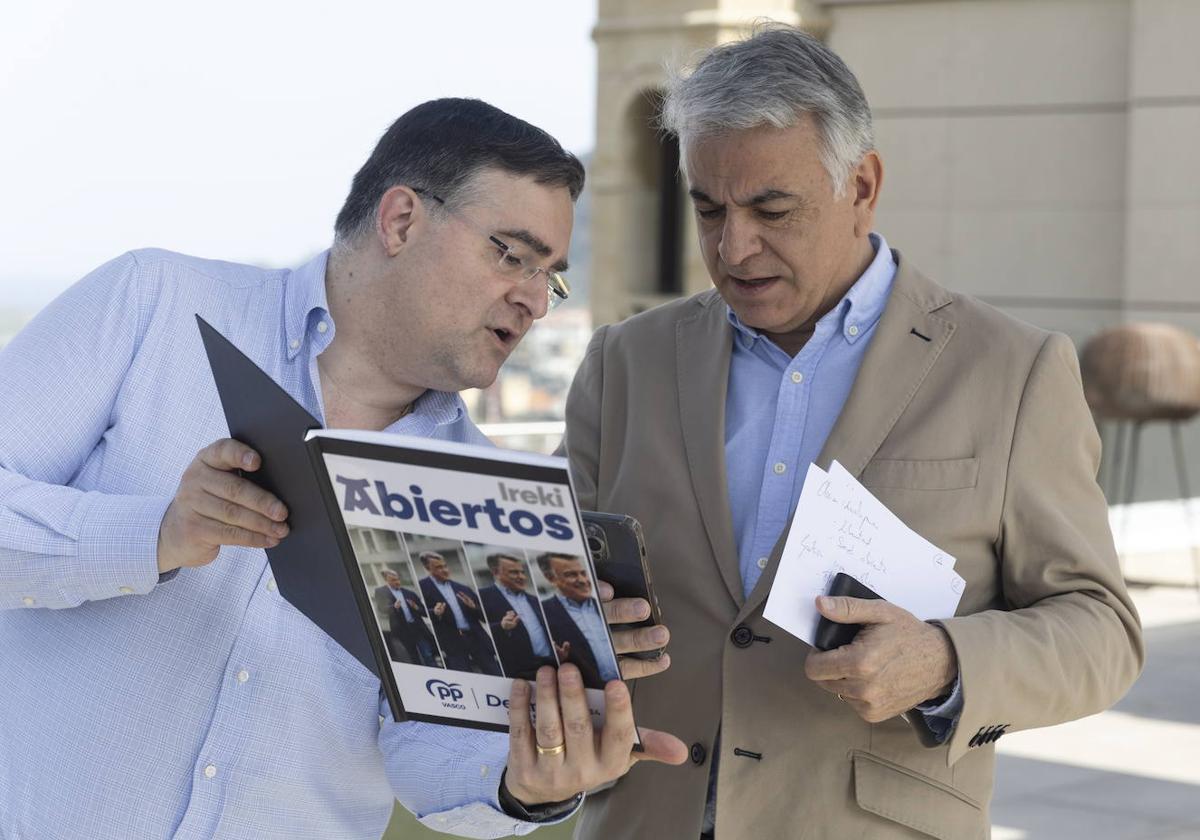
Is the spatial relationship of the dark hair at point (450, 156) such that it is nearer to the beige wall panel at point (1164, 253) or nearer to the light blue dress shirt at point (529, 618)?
the light blue dress shirt at point (529, 618)

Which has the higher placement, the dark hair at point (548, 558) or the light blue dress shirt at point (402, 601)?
the dark hair at point (548, 558)

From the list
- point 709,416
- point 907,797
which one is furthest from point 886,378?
point 907,797

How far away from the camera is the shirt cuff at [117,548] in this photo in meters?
2.12

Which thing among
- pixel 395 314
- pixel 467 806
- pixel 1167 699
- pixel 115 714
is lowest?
pixel 1167 699

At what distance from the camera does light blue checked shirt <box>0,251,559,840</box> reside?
2.24m

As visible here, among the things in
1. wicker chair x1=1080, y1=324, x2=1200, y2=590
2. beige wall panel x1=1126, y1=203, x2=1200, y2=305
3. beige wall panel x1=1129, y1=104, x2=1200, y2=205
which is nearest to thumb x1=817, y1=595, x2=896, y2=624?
wicker chair x1=1080, y1=324, x2=1200, y2=590

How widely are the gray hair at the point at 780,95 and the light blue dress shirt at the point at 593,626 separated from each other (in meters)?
0.97

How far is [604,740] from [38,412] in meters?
0.98

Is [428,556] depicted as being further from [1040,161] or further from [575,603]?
[1040,161]

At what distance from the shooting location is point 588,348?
9.40 feet

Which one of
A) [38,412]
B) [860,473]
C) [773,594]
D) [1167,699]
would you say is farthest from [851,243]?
[1167,699]

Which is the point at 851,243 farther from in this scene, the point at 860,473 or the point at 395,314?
the point at 395,314

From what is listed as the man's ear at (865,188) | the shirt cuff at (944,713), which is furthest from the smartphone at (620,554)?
the man's ear at (865,188)

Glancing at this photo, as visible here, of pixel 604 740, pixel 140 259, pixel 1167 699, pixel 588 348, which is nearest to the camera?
pixel 604 740
